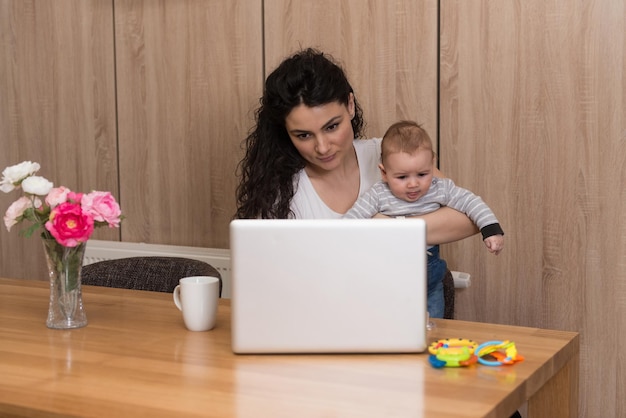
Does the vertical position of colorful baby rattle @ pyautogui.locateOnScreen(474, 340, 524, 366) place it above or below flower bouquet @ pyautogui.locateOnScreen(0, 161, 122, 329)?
below

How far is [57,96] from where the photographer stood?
4.15 meters

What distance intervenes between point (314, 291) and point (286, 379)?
0.20m

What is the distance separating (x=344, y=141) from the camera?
262 cm

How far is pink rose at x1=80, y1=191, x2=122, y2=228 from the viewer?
A: 1.94 metres

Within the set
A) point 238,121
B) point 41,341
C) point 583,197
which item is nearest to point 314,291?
point 41,341

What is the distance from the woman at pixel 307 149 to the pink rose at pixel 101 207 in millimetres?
785

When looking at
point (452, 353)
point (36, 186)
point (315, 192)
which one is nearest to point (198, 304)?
point (36, 186)

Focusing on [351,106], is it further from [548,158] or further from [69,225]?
[69,225]

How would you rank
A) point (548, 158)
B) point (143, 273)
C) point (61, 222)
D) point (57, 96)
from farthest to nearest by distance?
1. point (57, 96)
2. point (548, 158)
3. point (143, 273)
4. point (61, 222)

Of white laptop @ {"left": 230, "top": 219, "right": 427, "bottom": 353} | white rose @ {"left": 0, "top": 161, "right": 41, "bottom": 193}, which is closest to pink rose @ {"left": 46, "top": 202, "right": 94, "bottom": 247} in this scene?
white rose @ {"left": 0, "top": 161, "right": 41, "bottom": 193}

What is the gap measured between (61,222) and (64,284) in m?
0.17

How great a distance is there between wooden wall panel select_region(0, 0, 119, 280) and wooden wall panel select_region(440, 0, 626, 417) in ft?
5.66

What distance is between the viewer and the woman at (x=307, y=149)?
8.50ft

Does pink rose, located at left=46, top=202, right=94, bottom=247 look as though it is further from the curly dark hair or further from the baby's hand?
the baby's hand
